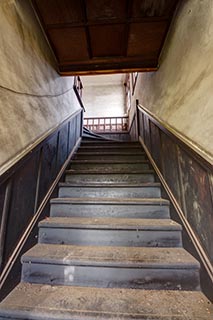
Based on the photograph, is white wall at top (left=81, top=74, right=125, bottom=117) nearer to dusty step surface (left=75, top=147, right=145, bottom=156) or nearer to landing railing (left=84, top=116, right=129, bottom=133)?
landing railing (left=84, top=116, right=129, bottom=133)

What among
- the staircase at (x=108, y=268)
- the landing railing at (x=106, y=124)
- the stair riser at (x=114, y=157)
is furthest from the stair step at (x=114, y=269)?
the landing railing at (x=106, y=124)

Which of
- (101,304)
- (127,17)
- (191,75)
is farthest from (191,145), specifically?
(127,17)

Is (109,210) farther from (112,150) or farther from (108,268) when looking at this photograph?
(112,150)

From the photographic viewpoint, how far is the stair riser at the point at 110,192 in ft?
5.88

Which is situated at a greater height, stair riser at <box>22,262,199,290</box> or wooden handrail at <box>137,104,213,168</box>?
wooden handrail at <box>137,104,213,168</box>

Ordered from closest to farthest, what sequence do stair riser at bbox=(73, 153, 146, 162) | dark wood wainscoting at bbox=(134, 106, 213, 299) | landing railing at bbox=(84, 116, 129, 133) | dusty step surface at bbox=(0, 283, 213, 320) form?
1. dusty step surface at bbox=(0, 283, 213, 320)
2. dark wood wainscoting at bbox=(134, 106, 213, 299)
3. stair riser at bbox=(73, 153, 146, 162)
4. landing railing at bbox=(84, 116, 129, 133)

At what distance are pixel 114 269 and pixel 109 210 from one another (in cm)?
55

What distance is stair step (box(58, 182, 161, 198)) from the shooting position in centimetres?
179

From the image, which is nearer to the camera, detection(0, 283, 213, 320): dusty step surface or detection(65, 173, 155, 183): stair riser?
detection(0, 283, 213, 320): dusty step surface

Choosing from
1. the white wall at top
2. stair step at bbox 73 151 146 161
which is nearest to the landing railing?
the white wall at top

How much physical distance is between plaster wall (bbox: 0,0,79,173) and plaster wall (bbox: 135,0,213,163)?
1.13 metres

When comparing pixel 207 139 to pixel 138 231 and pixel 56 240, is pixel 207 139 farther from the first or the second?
pixel 56 240

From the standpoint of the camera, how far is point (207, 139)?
0.98 meters

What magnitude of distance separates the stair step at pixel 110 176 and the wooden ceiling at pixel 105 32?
126cm
